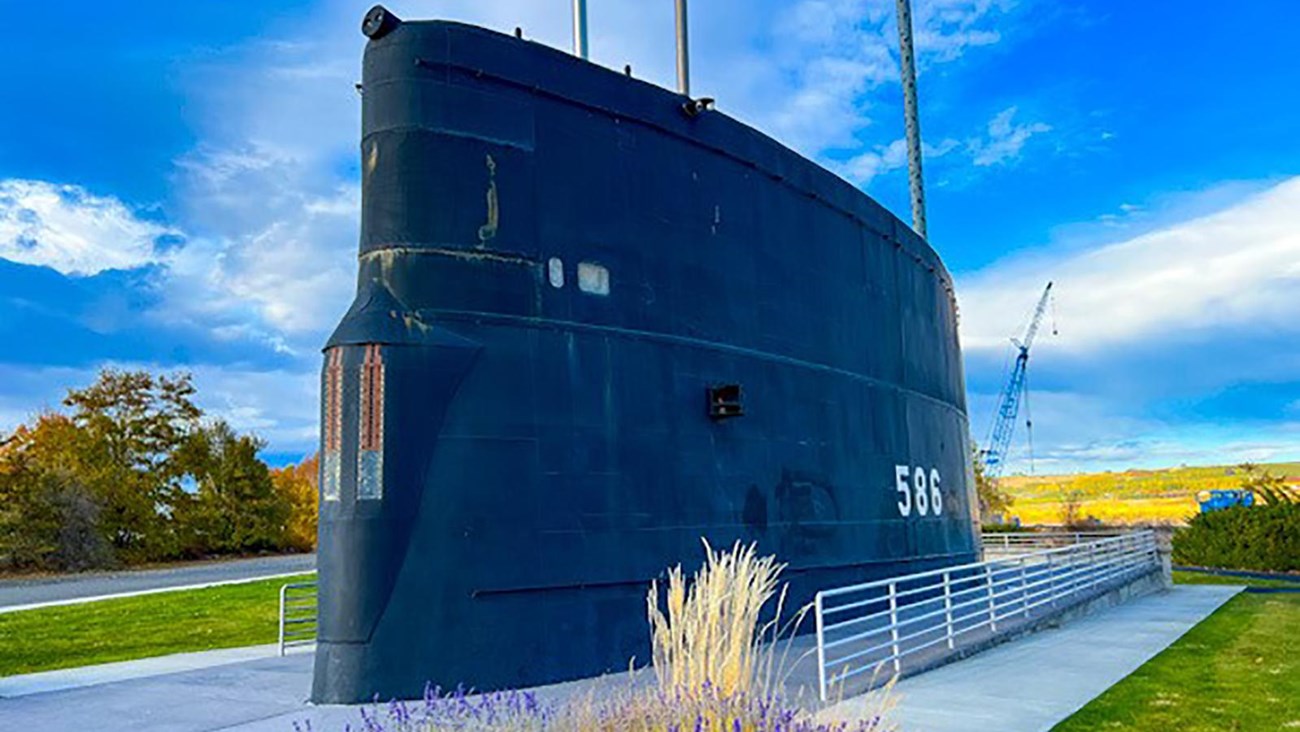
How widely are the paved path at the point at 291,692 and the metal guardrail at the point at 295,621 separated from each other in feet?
2.19

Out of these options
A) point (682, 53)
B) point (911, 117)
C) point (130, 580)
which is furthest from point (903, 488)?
point (130, 580)

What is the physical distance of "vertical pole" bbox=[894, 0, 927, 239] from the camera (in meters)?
22.9

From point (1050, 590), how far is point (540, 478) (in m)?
10.3

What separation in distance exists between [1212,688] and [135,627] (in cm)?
1702

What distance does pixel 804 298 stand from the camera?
11.5 m

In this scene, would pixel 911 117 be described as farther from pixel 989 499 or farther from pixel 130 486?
pixel 989 499

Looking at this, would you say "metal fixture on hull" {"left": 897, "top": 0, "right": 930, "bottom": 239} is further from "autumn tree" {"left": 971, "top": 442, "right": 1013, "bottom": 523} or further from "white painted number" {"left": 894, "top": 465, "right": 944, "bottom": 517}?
"autumn tree" {"left": 971, "top": 442, "right": 1013, "bottom": 523}

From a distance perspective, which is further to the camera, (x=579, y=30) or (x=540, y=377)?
(x=579, y=30)

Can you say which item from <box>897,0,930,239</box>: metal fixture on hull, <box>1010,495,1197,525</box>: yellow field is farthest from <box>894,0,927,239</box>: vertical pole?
<box>1010,495,1197,525</box>: yellow field

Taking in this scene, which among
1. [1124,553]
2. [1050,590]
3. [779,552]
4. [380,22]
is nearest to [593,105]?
[380,22]

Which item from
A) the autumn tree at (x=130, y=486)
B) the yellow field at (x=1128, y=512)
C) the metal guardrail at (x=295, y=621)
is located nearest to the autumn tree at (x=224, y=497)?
the autumn tree at (x=130, y=486)

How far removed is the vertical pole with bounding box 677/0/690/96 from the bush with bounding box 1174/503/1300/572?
26.0 m

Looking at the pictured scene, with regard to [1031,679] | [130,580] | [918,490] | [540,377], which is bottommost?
[1031,679]

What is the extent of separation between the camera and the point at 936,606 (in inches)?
600
